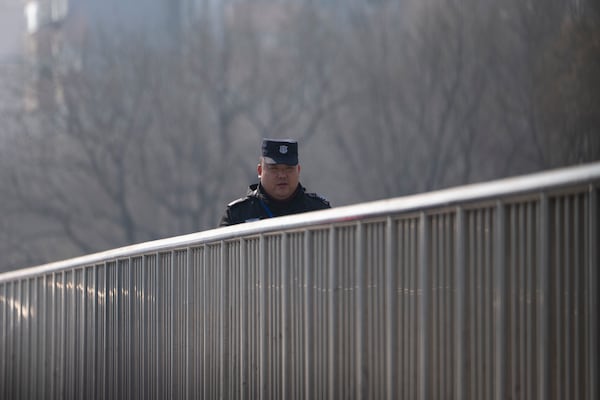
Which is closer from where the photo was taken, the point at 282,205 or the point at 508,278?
the point at 508,278

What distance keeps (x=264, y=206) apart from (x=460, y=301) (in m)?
3.71

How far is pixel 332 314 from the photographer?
196 inches

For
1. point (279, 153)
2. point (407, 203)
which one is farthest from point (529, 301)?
point (279, 153)

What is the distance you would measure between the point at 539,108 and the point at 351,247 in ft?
82.9

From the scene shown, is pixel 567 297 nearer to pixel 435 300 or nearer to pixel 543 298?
pixel 543 298

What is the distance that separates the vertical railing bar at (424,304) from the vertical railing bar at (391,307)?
21 cm

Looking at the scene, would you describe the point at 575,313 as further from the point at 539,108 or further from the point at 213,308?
the point at 539,108

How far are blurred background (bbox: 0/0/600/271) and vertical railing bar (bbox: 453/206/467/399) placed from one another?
30.0 meters

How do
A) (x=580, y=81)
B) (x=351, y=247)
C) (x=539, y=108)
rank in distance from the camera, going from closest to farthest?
1. (x=351, y=247)
2. (x=580, y=81)
3. (x=539, y=108)

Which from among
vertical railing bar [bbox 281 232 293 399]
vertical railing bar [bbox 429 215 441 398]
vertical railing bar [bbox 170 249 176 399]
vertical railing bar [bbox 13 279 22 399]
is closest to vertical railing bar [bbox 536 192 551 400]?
vertical railing bar [bbox 429 215 441 398]

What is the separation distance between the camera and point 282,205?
7695 millimetres

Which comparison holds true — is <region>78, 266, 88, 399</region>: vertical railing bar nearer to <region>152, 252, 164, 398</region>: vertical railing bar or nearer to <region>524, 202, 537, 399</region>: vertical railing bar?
<region>152, 252, 164, 398</region>: vertical railing bar

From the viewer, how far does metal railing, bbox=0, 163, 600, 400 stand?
364 cm

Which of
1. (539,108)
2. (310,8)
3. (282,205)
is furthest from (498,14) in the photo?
(282,205)
